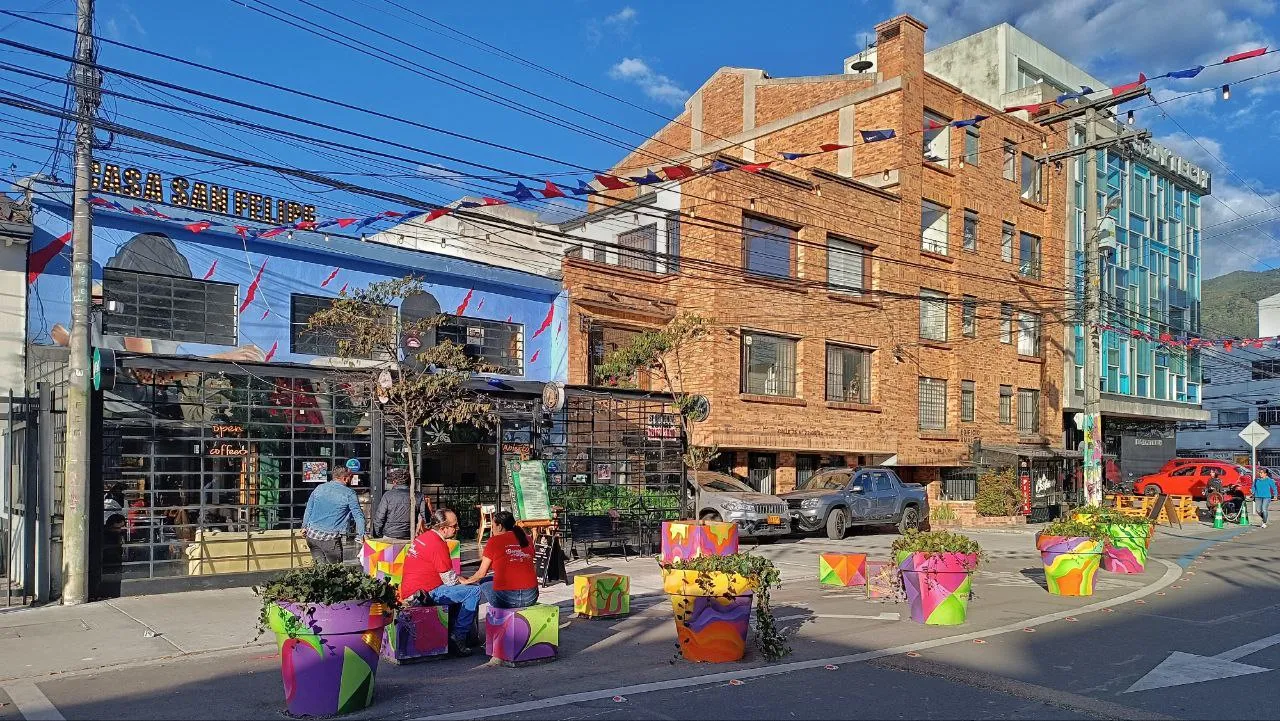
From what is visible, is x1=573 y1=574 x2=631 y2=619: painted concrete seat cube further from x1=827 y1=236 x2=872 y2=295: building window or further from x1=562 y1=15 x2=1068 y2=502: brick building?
x1=827 y1=236 x2=872 y2=295: building window

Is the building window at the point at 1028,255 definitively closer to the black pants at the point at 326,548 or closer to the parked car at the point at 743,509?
the parked car at the point at 743,509

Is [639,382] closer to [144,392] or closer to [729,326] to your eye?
[729,326]

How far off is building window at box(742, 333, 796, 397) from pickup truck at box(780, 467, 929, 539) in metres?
2.58

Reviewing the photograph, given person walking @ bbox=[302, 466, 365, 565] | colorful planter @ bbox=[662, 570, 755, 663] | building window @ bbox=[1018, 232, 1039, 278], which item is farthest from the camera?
building window @ bbox=[1018, 232, 1039, 278]

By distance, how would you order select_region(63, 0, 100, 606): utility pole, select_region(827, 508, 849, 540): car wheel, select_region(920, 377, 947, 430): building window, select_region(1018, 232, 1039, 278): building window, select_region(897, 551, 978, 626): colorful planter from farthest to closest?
select_region(1018, 232, 1039, 278): building window → select_region(920, 377, 947, 430): building window → select_region(827, 508, 849, 540): car wheel → select_region(63, 0, 100, 606): utility pole → select_region(897, 551, 978, 626): colorful planter

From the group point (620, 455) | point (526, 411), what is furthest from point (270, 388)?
point (620, 455)

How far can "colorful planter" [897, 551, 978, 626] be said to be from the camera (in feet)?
35.5

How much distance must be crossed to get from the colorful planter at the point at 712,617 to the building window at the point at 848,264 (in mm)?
18638

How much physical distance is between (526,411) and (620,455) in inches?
169

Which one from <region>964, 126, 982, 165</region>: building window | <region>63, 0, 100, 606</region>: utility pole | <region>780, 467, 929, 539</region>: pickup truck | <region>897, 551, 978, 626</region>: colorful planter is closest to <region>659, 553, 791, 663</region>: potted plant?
<region>897, 551, 978, 626</region>: colorful planter

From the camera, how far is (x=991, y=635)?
34.0 feet

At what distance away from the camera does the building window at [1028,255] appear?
3362 cm

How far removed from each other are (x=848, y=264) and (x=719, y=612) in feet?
65.0

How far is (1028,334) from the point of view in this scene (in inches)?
1358
